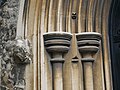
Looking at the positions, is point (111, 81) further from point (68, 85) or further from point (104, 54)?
point (68, 85)

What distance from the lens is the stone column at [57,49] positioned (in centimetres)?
194

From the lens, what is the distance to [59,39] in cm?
197

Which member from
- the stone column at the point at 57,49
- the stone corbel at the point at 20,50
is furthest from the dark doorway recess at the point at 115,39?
the stone corbel at the point at 20,50

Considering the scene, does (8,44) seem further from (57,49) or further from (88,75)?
(88,75)

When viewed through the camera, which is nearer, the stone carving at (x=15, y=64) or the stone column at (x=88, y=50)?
the stone carving at (x=15, y=64)

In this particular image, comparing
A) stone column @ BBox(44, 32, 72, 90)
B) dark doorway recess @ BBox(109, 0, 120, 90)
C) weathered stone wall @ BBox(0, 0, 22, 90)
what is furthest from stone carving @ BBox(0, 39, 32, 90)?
dark doorway recess @ BBox(109, 0, 120, 90)

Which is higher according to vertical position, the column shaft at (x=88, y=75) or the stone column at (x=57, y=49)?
the stone column at (x=57, y=49)

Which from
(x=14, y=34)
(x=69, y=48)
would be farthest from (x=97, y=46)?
(x=14, y=34)

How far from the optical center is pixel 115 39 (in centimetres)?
213

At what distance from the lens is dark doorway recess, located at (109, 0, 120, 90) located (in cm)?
206

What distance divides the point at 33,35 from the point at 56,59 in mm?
270

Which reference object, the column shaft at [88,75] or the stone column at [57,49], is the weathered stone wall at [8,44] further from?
the column shaft at [88,75]

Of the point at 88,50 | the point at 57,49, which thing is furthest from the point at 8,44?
the point at 88,50

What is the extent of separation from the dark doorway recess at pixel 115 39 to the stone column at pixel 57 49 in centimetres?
42
